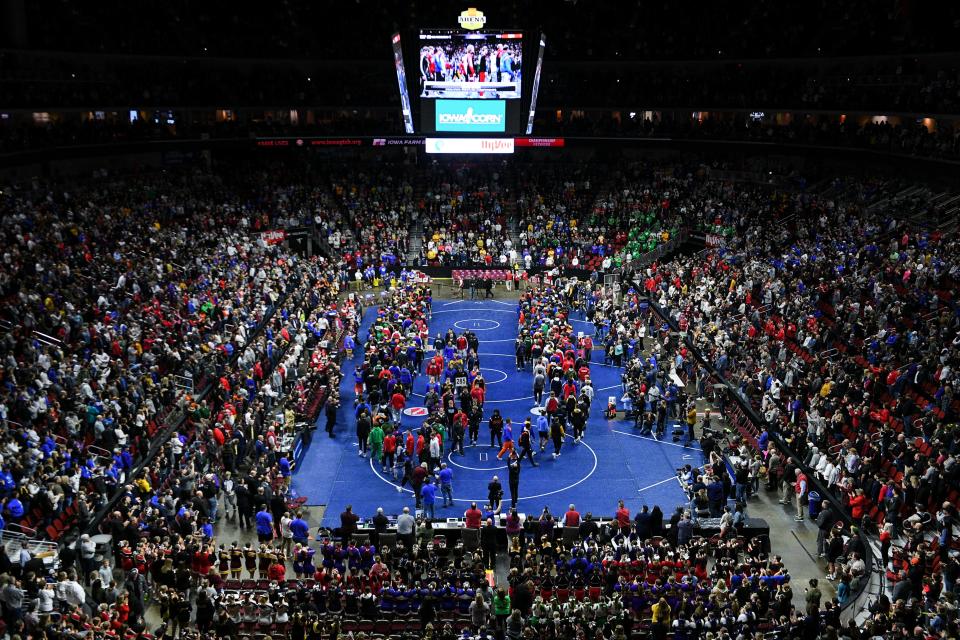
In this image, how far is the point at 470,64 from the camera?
47938 mm

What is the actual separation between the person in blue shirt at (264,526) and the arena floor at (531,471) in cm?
196

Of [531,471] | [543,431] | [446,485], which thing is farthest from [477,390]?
[446,485]

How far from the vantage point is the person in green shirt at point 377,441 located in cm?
2645

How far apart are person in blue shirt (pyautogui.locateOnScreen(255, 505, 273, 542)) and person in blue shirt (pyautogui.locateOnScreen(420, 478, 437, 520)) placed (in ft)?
12.6

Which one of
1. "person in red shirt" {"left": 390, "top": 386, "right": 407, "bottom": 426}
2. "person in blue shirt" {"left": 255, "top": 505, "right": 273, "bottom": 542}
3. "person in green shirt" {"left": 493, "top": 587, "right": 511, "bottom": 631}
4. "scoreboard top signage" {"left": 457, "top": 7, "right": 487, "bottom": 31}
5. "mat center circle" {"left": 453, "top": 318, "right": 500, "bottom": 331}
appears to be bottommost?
"person in green shirt" {"left": 493, "top": 587, "right": 511, "bottom": 631}

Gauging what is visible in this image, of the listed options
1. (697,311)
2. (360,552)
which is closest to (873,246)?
(697,311)

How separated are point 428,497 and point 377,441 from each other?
400cm

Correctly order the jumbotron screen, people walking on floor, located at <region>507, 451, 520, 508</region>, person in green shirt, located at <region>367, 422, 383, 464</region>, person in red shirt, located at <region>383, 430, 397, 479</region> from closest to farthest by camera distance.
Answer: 1. people walking on floor, located at <region>507, 451, 520, 508</region>
2. person in red shirt, located at <region>383, 430, 397, 479</region>
3. person in green shirt, located at <region>367, 422, 383, 464</region>
4. the jumbotron screen

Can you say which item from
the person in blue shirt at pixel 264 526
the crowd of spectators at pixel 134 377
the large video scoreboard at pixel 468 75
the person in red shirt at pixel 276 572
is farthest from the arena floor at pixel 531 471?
the large video scoreboard at pixel 468 75

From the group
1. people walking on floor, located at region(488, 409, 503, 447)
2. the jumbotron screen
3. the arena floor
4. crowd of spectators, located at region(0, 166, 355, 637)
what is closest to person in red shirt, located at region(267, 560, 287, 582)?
crowd of spectators, located at region(0, 166, 355, 637)

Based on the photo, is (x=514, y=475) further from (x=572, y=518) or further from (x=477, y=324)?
(x=477, y=324)

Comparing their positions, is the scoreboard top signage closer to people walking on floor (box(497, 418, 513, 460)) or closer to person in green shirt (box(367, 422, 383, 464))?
people walking on floor (box(497, 418, 513, 460))

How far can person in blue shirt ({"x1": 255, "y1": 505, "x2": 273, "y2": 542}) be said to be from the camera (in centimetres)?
2173

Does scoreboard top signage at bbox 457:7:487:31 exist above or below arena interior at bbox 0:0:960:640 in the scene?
above
